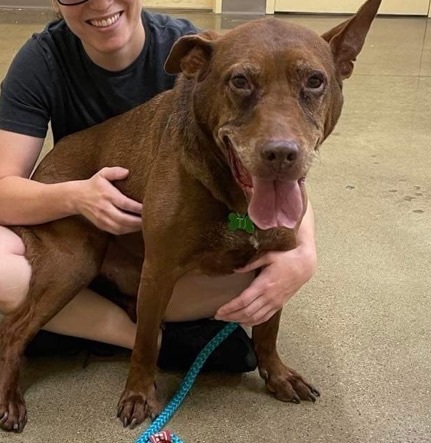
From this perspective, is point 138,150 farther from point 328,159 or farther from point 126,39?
point 328,159

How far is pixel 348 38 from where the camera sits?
155 centimetres

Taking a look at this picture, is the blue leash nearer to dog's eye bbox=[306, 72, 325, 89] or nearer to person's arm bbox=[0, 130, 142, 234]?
person's arm bbox=[0, 130, 142, 234]

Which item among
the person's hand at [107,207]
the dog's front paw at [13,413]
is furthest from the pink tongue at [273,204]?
the dog's front paw at [13,413]

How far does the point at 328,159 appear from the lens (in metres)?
3.29

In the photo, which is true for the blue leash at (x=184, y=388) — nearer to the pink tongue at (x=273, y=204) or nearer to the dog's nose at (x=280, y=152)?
the pink tongue at (x=273, y=204)

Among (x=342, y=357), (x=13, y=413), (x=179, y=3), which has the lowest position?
(x=179, y=3)

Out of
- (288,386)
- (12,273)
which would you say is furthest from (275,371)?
(12,273)

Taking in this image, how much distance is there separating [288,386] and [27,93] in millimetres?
973

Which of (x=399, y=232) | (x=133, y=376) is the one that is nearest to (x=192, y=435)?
(x=133, y=376)

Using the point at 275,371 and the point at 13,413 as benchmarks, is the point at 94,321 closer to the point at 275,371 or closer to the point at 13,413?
the point at 13,413

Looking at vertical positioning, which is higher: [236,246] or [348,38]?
[348,38]

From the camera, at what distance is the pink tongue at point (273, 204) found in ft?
4.74

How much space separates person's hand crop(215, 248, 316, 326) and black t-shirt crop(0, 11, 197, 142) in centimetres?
58

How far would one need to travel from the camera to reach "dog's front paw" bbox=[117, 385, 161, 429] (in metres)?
1.72
